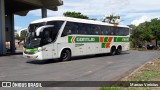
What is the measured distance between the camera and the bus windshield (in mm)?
17641

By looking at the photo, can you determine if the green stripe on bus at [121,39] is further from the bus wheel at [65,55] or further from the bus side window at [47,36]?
the bus side window at [47,36]

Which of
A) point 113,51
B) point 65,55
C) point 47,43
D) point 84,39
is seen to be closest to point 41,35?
point 47,43

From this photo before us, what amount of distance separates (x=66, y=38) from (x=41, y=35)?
7.70 feet

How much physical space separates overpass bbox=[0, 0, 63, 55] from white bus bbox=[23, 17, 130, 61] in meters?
7.81

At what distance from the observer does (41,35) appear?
17.6m

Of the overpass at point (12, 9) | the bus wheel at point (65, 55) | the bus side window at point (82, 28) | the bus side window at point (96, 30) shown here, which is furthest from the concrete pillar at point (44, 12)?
the bus wheel at point (65, 55)

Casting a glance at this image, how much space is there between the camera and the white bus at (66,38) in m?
17.7

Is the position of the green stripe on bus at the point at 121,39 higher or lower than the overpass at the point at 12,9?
lower

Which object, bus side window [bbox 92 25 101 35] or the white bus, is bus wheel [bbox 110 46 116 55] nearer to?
the white bus

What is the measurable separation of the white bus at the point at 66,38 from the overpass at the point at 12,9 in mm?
7809

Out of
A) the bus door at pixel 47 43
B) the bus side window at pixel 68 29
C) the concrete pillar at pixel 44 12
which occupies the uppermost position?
the concrete pillar at pixel 44 12

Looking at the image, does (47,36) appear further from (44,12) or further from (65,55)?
(44,12)

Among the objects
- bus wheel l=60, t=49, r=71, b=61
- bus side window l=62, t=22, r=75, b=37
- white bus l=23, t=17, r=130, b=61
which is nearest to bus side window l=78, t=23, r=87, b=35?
white bus l=23, t=17, r=130, b=61

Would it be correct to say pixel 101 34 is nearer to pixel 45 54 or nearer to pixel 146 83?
pixel 45 54
